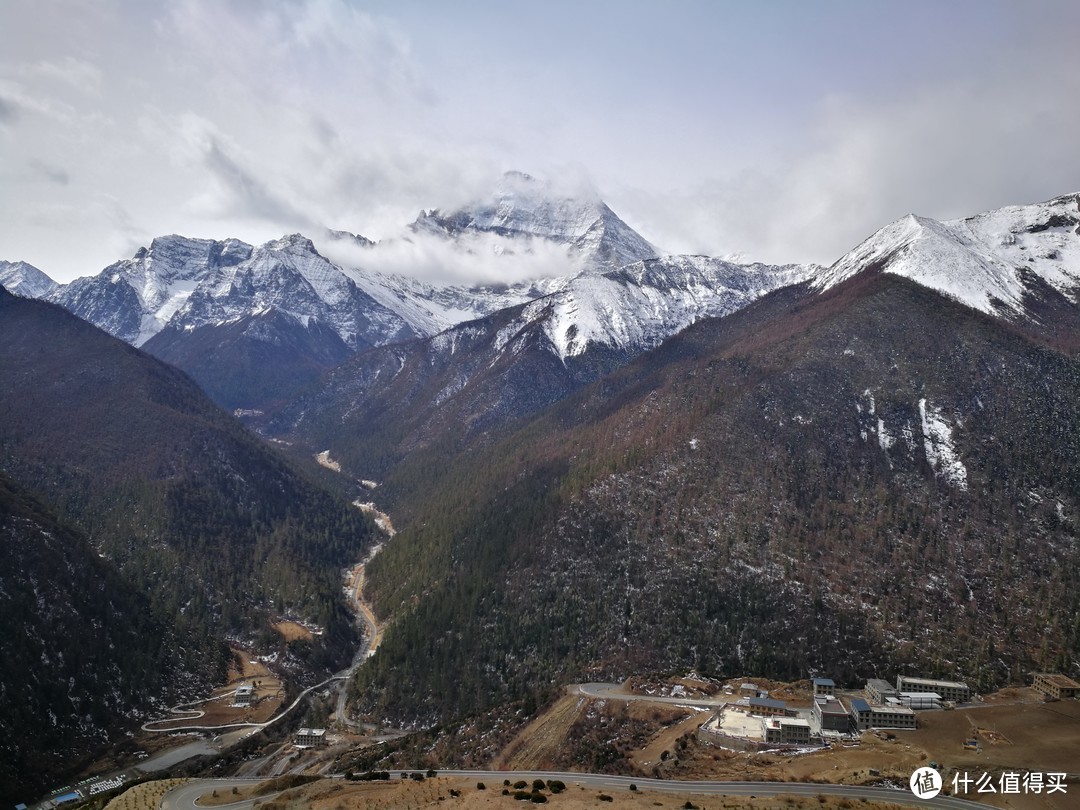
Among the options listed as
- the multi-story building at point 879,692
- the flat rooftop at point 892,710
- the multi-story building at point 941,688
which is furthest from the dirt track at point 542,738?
the multi-story building at point 941,688

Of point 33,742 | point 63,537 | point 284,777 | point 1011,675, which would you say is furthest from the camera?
point 63,537

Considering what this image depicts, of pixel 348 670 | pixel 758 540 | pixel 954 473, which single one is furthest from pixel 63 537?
pixel 954 473

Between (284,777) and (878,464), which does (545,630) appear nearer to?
(284,777)

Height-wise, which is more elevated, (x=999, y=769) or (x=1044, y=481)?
(x=1044, y=481)

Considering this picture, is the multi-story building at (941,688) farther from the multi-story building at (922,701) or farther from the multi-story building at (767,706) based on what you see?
the multi-story building at (767,706)

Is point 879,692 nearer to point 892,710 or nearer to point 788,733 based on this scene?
point 892,710

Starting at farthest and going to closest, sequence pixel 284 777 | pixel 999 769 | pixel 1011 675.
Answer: pixel 1011 675 → pixel 284 777 → pixel 999 769
